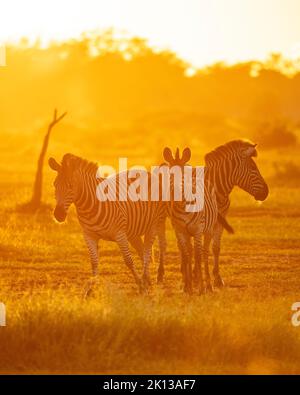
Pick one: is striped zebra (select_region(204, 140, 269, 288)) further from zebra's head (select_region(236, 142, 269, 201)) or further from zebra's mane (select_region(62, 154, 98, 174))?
zebra's mane (select_region(62, 154, 98, 174))

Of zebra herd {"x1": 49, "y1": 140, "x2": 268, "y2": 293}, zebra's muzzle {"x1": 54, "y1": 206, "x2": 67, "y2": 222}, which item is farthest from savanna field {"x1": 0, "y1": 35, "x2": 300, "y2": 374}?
zebra's muzzle {"x1": 54, "y1": 206, "x2": 67, "y2": 222}

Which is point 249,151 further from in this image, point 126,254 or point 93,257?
point 93,257

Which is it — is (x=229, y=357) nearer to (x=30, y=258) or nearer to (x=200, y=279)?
(x=200, y=279)

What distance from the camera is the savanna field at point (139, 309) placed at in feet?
25.7

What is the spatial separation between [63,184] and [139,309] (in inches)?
89.2

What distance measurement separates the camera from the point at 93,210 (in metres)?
10.2

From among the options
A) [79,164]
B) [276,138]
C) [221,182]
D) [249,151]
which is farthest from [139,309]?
[276,138]

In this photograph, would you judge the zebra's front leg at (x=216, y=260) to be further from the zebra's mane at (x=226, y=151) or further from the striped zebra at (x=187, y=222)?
the zebra's mane at (x=226, y=151)

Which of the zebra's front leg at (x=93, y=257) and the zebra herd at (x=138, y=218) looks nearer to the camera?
the zebra's front leg at (x=93, y=257)

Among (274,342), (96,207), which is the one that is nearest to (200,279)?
(96,207)

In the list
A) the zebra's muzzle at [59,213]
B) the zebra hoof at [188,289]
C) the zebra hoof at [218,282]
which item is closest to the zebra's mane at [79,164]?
the zebra's muzzle at [59,213]

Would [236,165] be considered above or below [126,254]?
above

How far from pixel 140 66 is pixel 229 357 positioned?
228 ft

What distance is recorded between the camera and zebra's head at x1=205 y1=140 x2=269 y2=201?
11.3m
